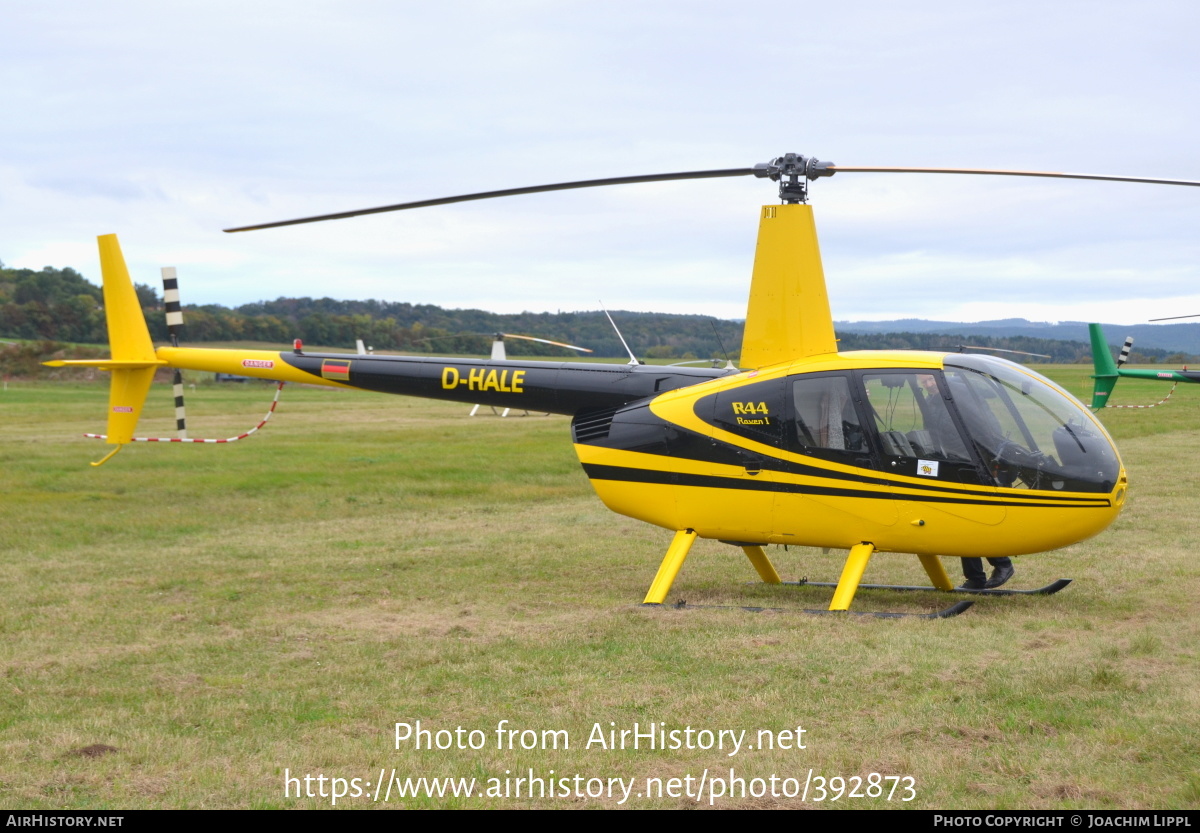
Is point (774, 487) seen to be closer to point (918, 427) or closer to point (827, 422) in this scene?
point (827, 422)

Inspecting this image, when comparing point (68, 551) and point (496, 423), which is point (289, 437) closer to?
point (496, 423)

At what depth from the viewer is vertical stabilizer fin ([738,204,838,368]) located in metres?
9.05

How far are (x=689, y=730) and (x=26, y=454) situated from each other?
22.2 metres

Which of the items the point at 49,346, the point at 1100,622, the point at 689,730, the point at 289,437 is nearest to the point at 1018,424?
the point at 1100,622

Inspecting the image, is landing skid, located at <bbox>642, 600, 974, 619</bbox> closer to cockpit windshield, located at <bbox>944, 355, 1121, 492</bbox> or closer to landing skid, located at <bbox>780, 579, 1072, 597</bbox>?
landing skid, located at <bbox>780, 579, 1072, 597</bbox>

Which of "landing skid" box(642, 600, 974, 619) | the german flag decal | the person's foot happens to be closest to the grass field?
"landing skid" box(642, 600, 974, 619)

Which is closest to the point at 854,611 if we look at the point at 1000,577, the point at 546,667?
the point at 1000,577

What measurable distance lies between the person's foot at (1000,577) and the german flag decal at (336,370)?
7.35 meters

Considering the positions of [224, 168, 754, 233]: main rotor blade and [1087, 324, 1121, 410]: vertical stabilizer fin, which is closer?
[224, 168, 754, 233]: main rotor blade

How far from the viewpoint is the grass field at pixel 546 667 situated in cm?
491

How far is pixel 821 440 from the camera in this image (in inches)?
345

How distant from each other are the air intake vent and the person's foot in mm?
3851

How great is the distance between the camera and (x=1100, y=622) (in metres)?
7.89

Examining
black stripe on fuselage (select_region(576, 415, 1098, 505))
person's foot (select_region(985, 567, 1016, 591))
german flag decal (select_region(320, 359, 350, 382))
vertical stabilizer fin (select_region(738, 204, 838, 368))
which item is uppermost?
vertical stabilizer fin (select_region(738, 204, 838, 368))
